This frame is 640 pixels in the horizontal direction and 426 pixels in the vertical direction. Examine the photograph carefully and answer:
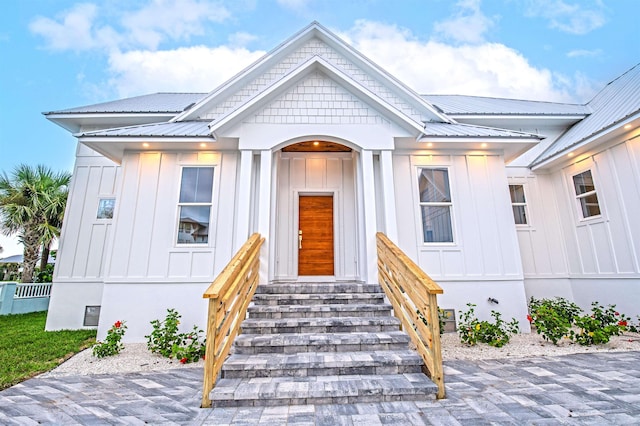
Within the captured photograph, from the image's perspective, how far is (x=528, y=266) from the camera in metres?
7.16

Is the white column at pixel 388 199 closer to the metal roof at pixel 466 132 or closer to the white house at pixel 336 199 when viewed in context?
the white house at pixel 336 199

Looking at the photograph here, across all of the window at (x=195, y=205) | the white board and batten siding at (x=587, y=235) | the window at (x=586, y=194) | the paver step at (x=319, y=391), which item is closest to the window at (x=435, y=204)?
the white board and batten siding at (x=587, y=235)

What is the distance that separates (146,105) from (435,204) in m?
9.32

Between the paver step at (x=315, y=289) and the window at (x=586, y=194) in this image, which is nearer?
the paver step at (x=315, y=289)

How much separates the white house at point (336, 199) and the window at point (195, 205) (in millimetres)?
30

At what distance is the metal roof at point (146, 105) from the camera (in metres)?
7.95

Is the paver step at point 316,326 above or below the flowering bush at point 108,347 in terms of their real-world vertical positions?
above

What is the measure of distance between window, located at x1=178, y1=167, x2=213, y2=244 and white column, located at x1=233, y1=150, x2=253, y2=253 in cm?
85

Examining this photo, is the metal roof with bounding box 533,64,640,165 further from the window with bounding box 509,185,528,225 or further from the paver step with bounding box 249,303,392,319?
the paver step with bounding box 249,303,392,319

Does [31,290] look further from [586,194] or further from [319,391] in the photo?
[586,194]

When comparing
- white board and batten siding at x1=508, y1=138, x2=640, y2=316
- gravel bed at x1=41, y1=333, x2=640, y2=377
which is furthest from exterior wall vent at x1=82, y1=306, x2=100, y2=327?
white board and batten siding at x1=508, y1=138, x2=640, y2=316

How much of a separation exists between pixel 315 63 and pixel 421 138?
9.34 ft

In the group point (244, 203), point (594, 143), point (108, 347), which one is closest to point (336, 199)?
point (244, 203)

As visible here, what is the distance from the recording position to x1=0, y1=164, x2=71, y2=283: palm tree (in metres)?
9.92
